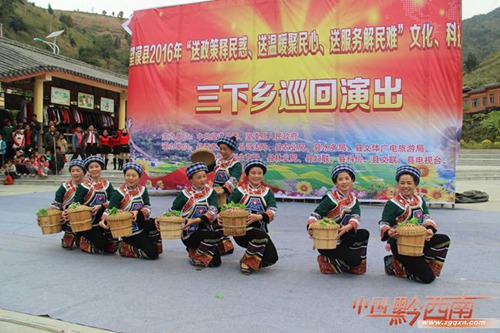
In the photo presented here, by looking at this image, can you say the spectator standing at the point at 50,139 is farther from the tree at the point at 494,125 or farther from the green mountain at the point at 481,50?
the green mountain at the point at 481,50

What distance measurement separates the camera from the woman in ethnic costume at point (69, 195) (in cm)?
473

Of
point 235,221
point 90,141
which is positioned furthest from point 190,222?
point 90,141

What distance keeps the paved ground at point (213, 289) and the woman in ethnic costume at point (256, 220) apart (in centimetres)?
14

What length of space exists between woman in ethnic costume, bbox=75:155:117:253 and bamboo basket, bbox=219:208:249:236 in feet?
5.20

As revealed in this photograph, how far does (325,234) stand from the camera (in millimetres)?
3479

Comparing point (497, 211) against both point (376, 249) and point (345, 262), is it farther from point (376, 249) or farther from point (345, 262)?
point (345, 262)

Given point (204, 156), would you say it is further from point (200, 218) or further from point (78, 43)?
point (78, 43)

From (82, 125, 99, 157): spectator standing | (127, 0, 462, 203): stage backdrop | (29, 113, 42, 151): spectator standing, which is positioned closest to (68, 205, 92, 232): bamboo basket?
(127, 0, 462, 203): stage backdrop

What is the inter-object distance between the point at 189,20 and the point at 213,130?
2.46 metres

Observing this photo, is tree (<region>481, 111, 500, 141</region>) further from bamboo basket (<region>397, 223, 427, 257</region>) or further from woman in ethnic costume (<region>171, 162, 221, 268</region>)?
woman in ethnic costume (<region>171, 162, 221, 268</region>)

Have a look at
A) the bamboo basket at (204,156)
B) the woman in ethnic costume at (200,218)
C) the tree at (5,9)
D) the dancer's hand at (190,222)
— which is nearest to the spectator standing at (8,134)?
the bamboo basket at (204,156)

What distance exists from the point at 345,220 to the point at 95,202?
2.66 m

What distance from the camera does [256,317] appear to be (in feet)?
9.52

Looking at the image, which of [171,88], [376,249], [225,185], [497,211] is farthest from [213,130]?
[497,211]
